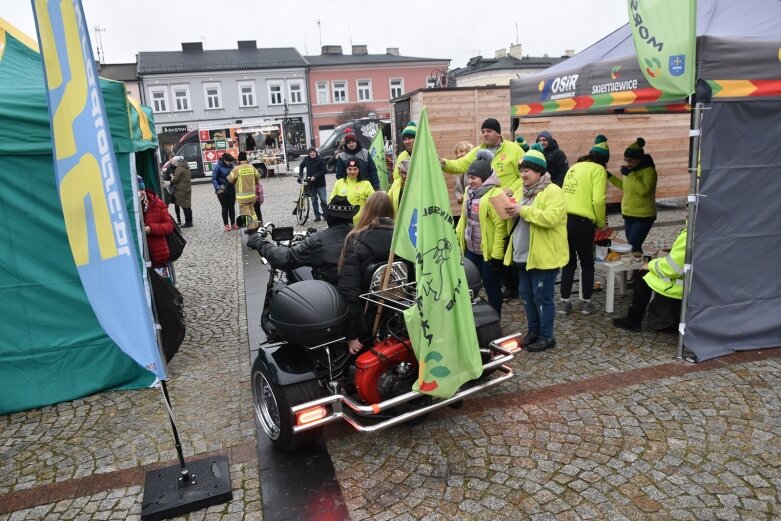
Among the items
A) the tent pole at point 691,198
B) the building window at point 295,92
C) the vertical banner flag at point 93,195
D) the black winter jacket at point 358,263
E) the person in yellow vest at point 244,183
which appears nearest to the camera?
the vertical banner flag at point 93,195

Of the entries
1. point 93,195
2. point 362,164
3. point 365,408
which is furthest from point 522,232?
point 362,164

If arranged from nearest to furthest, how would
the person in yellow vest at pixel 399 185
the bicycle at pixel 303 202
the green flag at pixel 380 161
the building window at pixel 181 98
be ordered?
1. the person in yellow vest at pixel 399 185
2. the green flag at pixel 380 161
3. the bicycle at pixel 303 202
4. the building window at pixel 181 98

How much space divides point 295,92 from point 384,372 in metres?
47.0

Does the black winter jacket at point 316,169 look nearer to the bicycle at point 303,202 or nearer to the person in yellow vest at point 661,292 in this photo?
the bicycle at point 303,202

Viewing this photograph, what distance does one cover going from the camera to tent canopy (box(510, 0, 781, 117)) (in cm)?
A: 446

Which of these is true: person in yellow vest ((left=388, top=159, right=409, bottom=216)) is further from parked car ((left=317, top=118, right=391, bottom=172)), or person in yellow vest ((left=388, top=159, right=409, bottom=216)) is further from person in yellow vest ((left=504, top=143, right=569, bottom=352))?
parked car ((left=317, top=118, right=391, bottom=172))

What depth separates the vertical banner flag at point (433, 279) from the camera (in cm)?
333

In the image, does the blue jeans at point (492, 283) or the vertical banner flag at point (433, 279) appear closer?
the vertical banner flag at point (433, 279)

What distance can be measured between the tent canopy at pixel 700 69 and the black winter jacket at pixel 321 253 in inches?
116

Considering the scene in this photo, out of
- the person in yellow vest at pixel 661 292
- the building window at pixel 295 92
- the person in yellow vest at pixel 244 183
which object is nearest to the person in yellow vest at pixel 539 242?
the person in yellow vest at pixel 661 292

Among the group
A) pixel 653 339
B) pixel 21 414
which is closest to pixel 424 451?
pixel 653 339

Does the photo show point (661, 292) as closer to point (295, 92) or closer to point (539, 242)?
point (539, 242)

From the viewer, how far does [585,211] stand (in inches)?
242

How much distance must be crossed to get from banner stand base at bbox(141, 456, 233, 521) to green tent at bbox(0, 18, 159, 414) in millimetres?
1653
